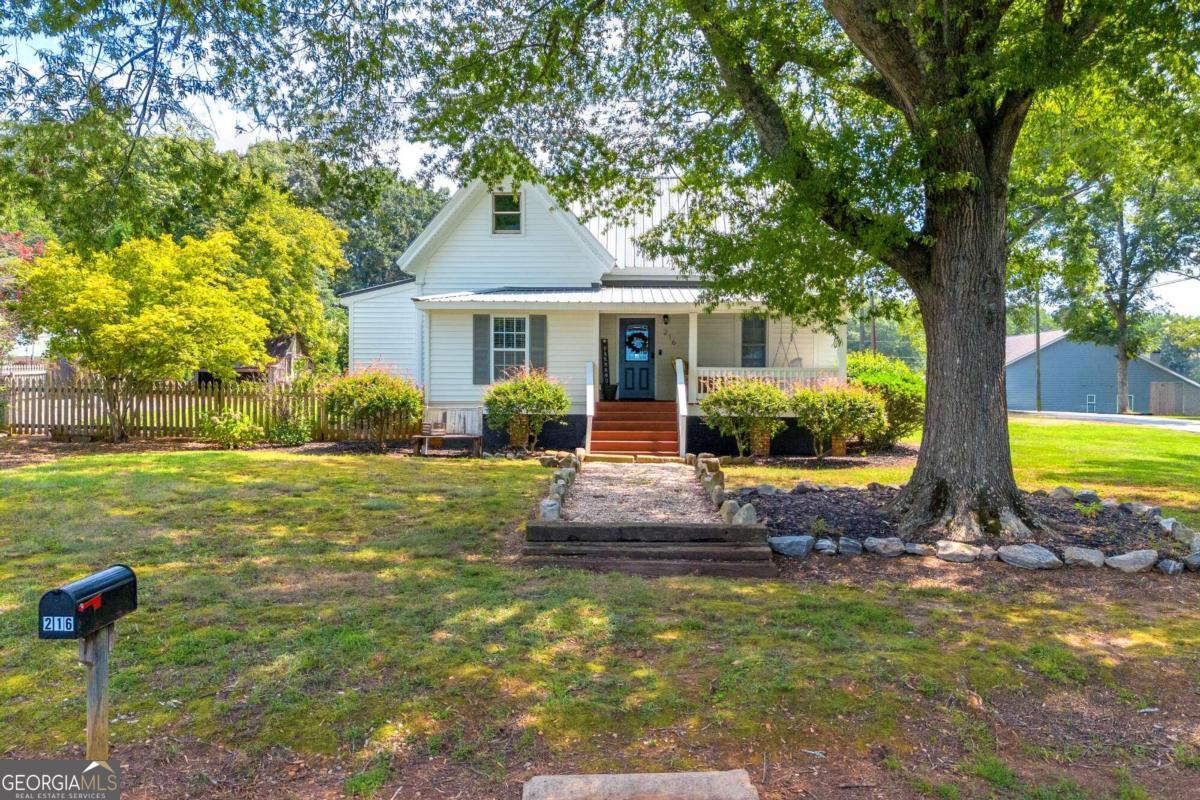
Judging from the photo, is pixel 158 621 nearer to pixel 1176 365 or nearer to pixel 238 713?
pixel 238 713

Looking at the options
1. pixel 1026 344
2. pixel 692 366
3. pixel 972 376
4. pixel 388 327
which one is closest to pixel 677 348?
pixel 692 366

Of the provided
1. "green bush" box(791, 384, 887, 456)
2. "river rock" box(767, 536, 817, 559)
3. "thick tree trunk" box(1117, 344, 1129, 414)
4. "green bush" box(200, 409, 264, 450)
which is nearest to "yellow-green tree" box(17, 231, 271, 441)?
"green bush" box(200, 409, 264, 450)

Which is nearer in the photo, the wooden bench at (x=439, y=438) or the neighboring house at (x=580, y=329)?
the wooden bench at (x=439, y=438)

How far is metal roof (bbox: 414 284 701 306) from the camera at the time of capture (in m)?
15.5

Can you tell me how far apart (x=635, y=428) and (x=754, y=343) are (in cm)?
445

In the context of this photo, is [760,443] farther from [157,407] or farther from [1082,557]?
[157,407]

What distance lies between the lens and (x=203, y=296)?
50.3 feet

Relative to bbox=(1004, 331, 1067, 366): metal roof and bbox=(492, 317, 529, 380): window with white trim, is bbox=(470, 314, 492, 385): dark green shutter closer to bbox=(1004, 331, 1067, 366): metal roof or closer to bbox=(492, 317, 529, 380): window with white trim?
bbox=(492, 317, 529, 380): window with white trim

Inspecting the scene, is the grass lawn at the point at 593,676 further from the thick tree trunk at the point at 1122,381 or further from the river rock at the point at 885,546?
the thick tree trunk at the point at 1122,381

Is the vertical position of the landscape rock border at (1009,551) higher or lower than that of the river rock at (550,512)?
lower


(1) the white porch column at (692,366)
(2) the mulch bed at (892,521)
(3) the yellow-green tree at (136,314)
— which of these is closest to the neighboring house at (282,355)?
(3) the yellow-green tree at (136,314)

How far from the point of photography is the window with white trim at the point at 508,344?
16.6m

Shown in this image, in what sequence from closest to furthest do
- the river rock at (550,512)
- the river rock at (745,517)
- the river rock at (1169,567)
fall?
the river rock at (1169,567) → the river rock at (745,517) → the river rock at (550,512)

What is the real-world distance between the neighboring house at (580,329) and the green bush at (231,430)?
3.12m
